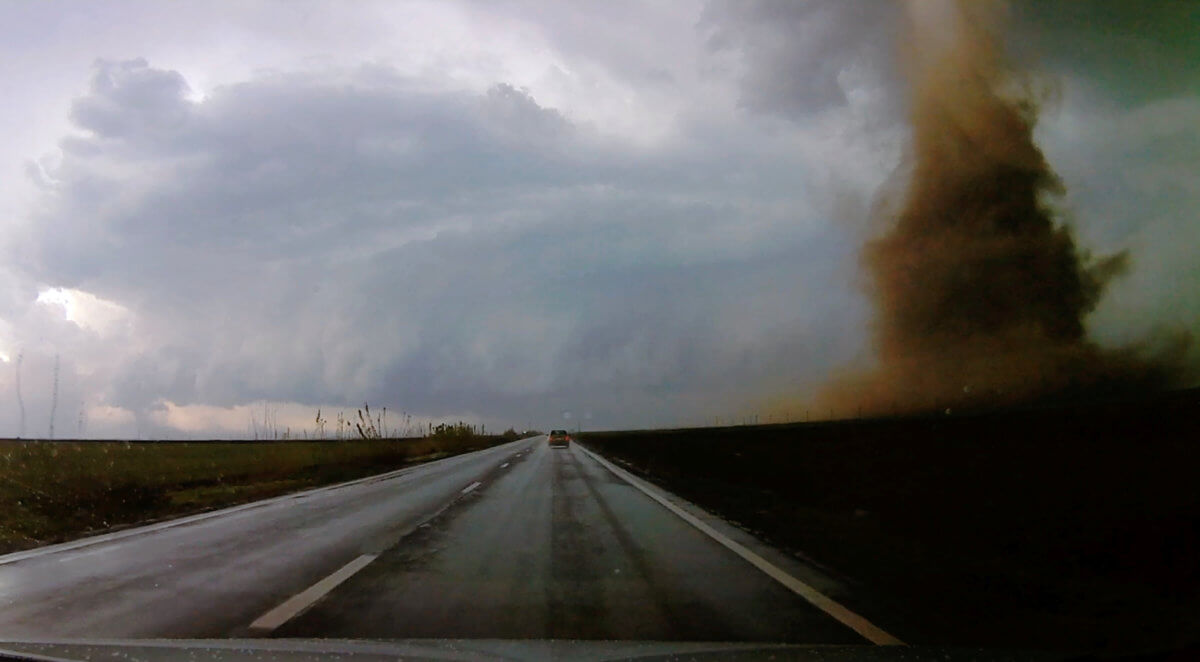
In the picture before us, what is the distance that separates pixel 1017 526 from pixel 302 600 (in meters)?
8.72

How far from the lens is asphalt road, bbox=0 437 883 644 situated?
18.4 feet

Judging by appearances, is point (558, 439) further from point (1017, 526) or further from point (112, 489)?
point (1017, 526)

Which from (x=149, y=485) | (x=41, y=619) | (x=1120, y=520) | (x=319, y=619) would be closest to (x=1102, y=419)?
(x=1120, y=520)

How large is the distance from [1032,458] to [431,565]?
12.7 meters

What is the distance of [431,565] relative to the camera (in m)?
8.29

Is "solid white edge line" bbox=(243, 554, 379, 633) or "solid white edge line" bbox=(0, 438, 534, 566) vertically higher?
"solid white edge line" bbox=(243, 554, 379, 633)

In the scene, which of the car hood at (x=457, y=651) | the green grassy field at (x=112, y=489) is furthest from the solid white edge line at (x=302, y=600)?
the green grassy field at (x=112, y=489)

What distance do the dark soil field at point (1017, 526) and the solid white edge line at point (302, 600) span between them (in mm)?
4229

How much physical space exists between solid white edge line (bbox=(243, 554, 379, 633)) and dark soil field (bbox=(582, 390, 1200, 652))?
423 centimetres

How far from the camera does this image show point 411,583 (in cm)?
730

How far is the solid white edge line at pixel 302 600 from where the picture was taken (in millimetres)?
5691

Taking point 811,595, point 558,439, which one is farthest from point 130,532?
point 558,439

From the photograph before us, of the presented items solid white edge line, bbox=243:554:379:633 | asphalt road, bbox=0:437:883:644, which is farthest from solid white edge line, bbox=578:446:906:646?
Result: solid white edge line, bbox=243:554:379:633

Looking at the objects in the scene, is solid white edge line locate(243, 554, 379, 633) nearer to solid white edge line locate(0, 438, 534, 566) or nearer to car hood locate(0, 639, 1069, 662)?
car hood locate(0, 639, 1069, 662)
